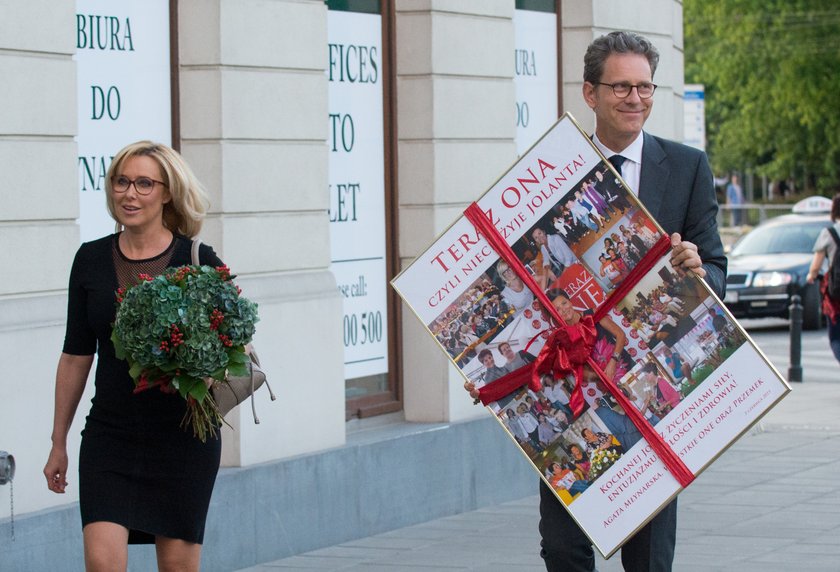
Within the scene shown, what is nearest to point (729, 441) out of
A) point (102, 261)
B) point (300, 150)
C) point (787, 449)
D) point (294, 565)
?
point (102, 261)

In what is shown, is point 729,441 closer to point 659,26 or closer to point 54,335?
point 54,335

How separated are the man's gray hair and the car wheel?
19363mm

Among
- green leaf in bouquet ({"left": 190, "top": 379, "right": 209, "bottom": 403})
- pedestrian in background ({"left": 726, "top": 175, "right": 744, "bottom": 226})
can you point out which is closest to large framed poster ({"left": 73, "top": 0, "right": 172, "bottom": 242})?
A: green leaf in bouquet ({"left": 190, "top": 379, "right": 209, "bottom": 403})

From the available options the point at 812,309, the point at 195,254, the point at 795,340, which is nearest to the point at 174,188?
the point at 195,254

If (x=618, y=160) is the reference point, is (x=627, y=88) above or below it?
above

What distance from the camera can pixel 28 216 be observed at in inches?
288

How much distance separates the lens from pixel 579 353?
4.87 metres

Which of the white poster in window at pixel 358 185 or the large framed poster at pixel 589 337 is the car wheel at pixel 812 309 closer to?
the white poster in window at pixel 358 185

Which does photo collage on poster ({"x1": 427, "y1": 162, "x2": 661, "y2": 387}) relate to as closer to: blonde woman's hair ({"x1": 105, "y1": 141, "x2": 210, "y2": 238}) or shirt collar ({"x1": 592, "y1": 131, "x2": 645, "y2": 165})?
shirt collar ({"x1": 592, "y1": 131, "x2": 645, "y2": 165})

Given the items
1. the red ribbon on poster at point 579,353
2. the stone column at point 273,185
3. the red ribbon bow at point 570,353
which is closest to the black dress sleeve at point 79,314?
the red ribbon on poster at point 579,353

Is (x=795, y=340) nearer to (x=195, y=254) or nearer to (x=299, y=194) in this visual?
(x=299, y=194)

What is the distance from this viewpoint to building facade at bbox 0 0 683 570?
7309mm

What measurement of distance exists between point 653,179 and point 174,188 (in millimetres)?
1544

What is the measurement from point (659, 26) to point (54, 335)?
6704 millimetres
